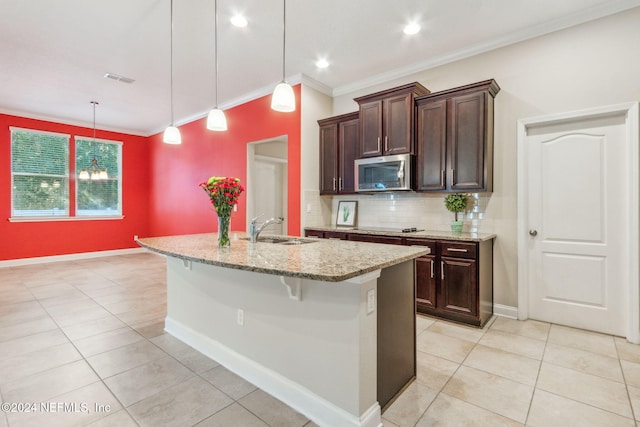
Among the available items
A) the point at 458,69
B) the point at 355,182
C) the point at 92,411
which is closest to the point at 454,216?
the point at 355,182

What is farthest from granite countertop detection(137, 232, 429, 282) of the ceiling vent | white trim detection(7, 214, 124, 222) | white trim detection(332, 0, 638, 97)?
white trim detection(7, 214, 124, 222)

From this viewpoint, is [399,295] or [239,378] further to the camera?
[239,378]

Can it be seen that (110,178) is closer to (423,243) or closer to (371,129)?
(371,129)

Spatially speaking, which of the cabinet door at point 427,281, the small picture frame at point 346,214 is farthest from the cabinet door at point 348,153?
the cabinet door at point 427,281

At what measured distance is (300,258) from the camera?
1862 millimetres

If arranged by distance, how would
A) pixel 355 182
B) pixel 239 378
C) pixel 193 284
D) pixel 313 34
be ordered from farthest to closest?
pixel 355 182
pixel 313 34
pixel 193 284
pixel 239 378

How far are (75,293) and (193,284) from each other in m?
2.87

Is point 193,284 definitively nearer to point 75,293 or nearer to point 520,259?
point 75,293

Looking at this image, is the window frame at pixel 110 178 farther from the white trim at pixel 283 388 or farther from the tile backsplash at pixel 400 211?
the white trim at pixel 283 388

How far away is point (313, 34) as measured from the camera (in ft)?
11.2

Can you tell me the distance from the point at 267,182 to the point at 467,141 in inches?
145

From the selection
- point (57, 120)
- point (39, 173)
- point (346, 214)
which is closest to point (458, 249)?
point (346, 214)

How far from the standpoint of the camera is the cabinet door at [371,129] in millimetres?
3969

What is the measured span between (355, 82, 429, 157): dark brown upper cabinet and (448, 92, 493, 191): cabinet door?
0.45m
